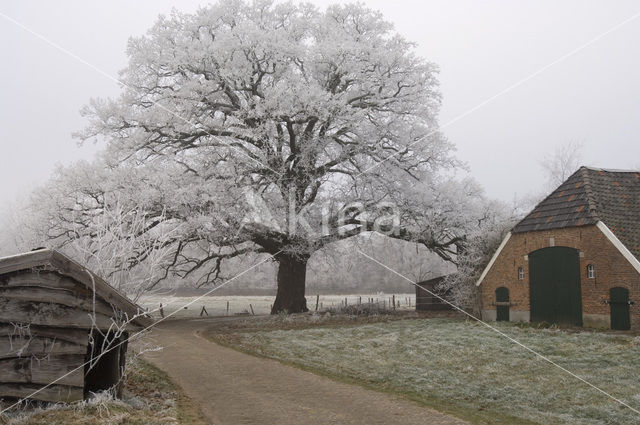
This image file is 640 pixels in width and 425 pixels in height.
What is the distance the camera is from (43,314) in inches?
334

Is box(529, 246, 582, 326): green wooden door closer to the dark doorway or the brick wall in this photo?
the brick wall

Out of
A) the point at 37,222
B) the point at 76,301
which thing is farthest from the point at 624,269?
the point at 37,222

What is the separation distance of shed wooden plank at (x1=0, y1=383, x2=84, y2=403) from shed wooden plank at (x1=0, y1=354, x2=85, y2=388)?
7 centimetres

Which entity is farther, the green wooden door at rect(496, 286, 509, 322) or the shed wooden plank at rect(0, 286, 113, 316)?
the green wooden door at rect(496, 286, 509, 322)

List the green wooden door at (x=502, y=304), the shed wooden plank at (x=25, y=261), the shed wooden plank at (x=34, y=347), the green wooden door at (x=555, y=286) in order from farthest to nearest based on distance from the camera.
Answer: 1. the green wooden door at (x=502, y=304)
2. the green wooden door at (x=555, y=286)
3. the shed wooden plank at (x=34, y=347)
4. the shed wooden plank at (x=25, y=261)

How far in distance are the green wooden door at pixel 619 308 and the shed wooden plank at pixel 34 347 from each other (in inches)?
759

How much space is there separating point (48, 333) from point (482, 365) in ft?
35.5

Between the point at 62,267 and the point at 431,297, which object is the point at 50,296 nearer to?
the point at 62,267

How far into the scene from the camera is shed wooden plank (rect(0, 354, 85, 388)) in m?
8.30

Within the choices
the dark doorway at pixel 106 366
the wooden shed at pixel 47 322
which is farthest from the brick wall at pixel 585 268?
the wooden shed at pixel 47 322

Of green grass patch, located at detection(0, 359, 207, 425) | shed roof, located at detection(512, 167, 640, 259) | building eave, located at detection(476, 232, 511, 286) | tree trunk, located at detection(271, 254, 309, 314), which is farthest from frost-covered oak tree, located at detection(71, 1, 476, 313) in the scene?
green grass patch, located at detection(0, 359, 207, 425)

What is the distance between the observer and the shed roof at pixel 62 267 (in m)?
8.18

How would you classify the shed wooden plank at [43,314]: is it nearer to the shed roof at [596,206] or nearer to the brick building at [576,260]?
the brick building at [576,260]

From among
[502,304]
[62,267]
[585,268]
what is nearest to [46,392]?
[62,267]
